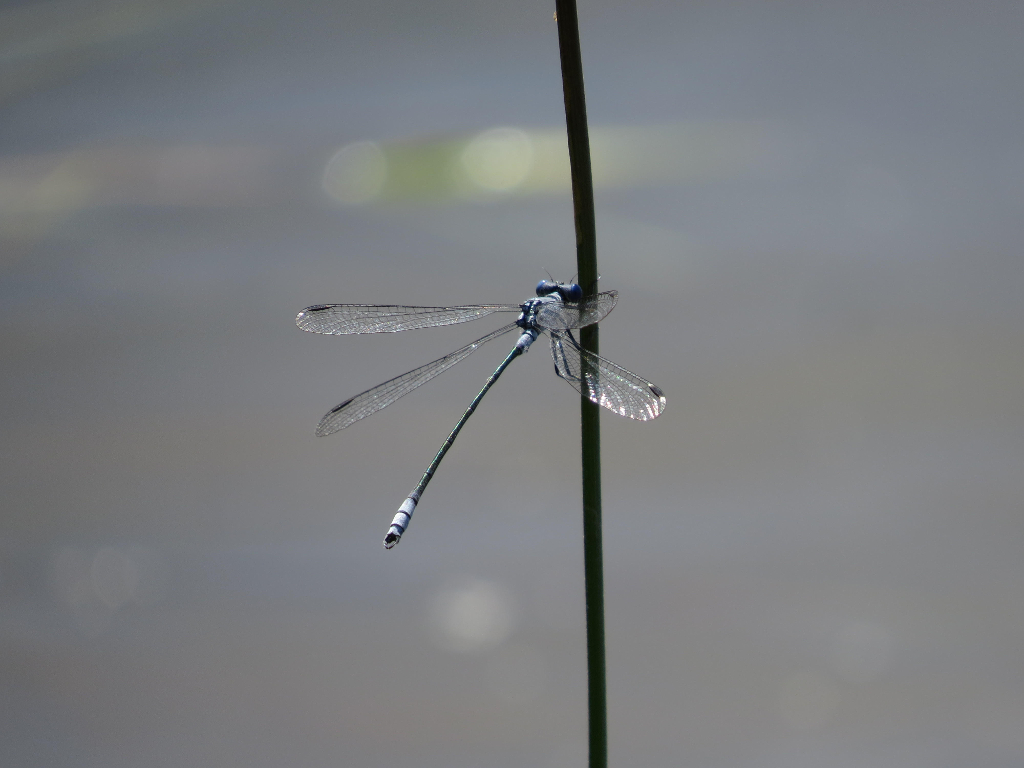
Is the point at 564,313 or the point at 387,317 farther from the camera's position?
the point at 387,317

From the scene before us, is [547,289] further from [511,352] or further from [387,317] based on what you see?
[387,317]

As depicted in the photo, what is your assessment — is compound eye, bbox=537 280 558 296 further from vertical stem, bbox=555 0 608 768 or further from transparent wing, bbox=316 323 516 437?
vertical stem, bbox=555 0 608 768

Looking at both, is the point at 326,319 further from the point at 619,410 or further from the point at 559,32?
the point at 559,32

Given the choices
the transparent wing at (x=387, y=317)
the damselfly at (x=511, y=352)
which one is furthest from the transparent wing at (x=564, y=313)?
the transparent wing at (x=387, y=317)

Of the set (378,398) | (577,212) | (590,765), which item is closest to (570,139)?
(577,212)

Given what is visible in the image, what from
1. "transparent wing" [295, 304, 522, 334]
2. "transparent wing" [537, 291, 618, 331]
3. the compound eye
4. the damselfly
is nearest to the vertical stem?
the damselfly

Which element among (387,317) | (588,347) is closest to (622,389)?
(588,347)

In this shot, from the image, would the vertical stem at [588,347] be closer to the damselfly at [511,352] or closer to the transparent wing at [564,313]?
the damselfly at [511,352]
